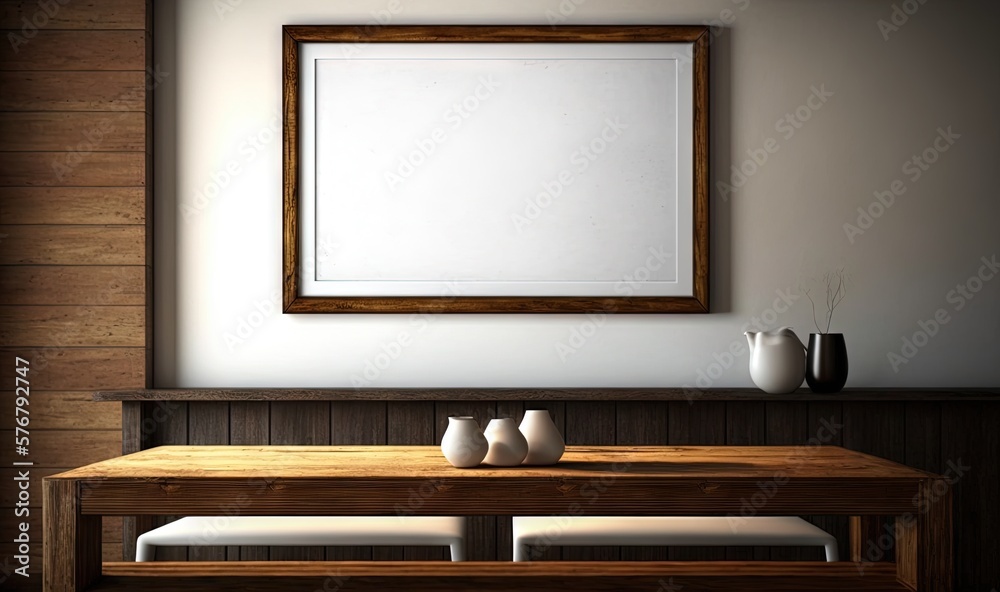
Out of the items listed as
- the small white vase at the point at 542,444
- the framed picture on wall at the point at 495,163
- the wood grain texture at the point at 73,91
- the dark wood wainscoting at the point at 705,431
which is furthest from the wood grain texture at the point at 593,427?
the wood grain texture at the point at 73,91

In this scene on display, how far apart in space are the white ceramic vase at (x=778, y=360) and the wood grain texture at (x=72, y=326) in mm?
2023

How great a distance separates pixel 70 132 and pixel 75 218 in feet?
0.95

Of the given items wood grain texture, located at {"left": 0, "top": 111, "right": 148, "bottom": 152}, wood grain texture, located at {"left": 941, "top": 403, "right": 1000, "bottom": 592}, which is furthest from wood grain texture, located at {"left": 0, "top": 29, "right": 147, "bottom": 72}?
wood grain texture, located at {"left": 941, "top": 403, "right": 1000, "bottom": 592}

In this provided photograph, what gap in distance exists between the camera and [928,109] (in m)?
2.83

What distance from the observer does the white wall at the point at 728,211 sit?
9.21ft

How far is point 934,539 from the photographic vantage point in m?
1.60

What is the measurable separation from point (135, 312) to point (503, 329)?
124 cm

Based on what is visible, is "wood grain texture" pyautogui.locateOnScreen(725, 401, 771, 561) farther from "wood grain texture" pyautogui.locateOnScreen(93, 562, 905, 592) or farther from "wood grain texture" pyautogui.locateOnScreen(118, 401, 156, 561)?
"wood grain texture" pyautogui.locateOnScreen(118, 401, 156, 561)

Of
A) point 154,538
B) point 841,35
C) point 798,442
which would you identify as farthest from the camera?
point 841,35

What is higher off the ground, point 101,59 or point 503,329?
point 101,59

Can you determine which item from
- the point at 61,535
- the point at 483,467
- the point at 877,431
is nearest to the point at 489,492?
the point at 483,467

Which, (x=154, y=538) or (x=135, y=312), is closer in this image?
(x=154, y=538)

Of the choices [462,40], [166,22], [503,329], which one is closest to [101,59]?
[166,22]

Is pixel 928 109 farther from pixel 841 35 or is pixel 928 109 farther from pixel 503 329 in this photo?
pixel 503 329
